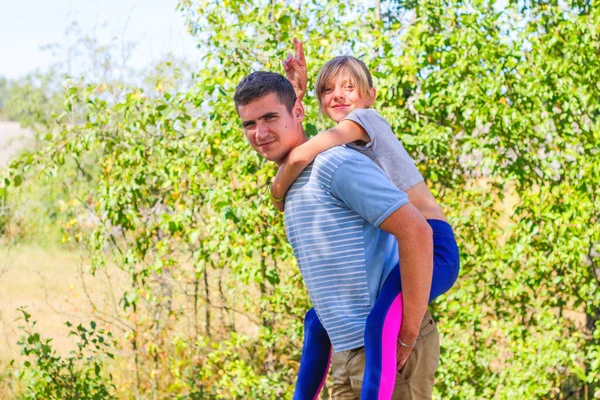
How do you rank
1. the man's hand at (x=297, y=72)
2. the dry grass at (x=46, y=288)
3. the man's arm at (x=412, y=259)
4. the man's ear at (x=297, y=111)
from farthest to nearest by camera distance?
the dry grass at (x=46, y=288) < the man's hand at (x=297, y=72) < the man's ear at (x=297, y=111) < the man's arm at (x=412, y=259)

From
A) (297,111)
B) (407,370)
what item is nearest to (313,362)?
(407,370)

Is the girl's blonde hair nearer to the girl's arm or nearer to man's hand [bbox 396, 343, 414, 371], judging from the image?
the girl's arm

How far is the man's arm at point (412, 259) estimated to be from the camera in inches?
65.3

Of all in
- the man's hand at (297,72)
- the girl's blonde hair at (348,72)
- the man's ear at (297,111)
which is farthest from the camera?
the girl's blonde hair at (348,72)

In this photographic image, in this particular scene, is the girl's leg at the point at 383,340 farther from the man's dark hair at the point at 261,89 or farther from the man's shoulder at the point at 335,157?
the man's dark hair at the point at 261,89

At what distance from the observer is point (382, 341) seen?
171cm

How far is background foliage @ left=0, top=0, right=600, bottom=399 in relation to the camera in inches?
170

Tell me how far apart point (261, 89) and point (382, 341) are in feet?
2.24

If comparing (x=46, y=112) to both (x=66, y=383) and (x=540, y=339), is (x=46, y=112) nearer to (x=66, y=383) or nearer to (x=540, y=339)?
(x=66, y=383)

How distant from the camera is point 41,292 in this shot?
8.38 meters

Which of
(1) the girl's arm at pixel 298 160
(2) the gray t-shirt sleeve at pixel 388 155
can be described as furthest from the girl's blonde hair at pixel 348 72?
(1) the girl's arm at pixel 298 160

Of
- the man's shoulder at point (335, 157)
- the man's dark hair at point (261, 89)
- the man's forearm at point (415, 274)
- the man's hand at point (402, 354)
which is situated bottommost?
the man's hand at point (402, 354)

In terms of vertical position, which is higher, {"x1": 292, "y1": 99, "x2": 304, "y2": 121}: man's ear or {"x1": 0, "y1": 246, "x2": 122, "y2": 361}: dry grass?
{"x1": 292, "y1": 99, "x2": 304, "y2": 121}: man's ear

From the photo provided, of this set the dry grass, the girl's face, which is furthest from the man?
the dry grass
